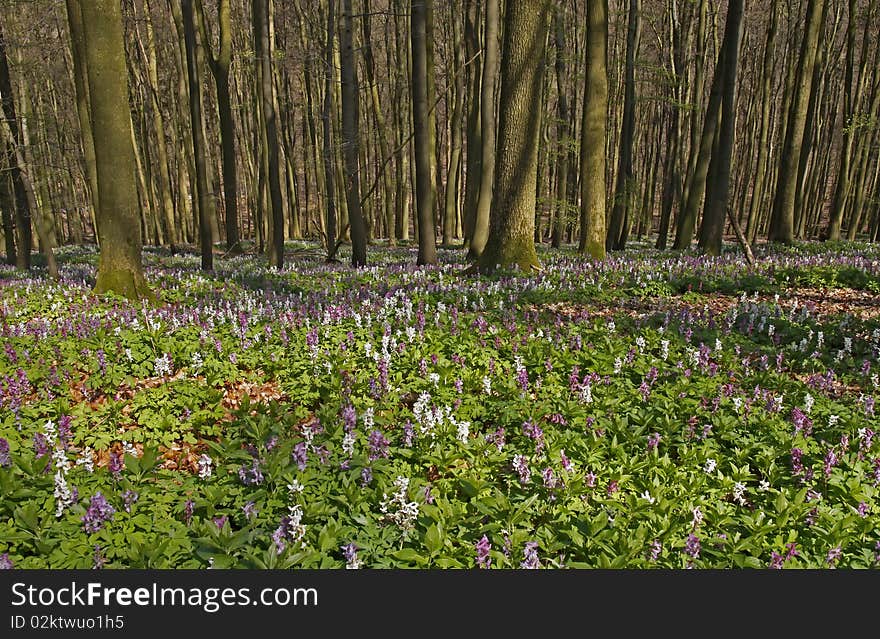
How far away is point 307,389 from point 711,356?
189 inches

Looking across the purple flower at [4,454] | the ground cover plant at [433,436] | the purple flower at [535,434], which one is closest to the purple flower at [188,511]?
the ground cover plant at [433,436]

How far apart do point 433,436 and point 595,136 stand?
473 inches

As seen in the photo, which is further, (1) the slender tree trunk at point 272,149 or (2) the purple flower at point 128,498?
(1) the slender tree trunk at point 272,149

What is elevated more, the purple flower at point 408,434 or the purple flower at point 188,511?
the purple flower at point 408,434

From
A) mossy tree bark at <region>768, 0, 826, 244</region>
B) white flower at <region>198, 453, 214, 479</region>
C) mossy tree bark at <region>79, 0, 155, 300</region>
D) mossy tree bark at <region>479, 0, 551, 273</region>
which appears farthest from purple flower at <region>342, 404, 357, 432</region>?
mossy tree bark at <region>768, 0, 826, 244</region>

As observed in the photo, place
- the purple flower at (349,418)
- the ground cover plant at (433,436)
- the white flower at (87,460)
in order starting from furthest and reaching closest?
the purple flower at (349,418)
the white flower at (87,460)
the ground cover plant at (433,436)

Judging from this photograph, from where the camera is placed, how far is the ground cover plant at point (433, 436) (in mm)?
3393

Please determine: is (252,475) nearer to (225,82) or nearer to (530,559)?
(530,559)

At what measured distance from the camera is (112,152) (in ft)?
27.8

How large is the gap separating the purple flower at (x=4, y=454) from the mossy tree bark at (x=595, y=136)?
12695 mm

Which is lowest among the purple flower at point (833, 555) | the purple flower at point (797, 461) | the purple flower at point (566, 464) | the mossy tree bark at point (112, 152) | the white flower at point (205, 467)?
the purple flower at point (833, 555)

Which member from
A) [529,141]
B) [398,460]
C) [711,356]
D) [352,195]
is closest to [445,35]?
[352,195]

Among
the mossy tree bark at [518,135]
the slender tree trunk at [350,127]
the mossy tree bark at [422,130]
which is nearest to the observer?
the mossy tree bark at [518,135]

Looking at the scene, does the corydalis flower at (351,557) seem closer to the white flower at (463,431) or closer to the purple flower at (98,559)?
the purple flower at (98,559)
